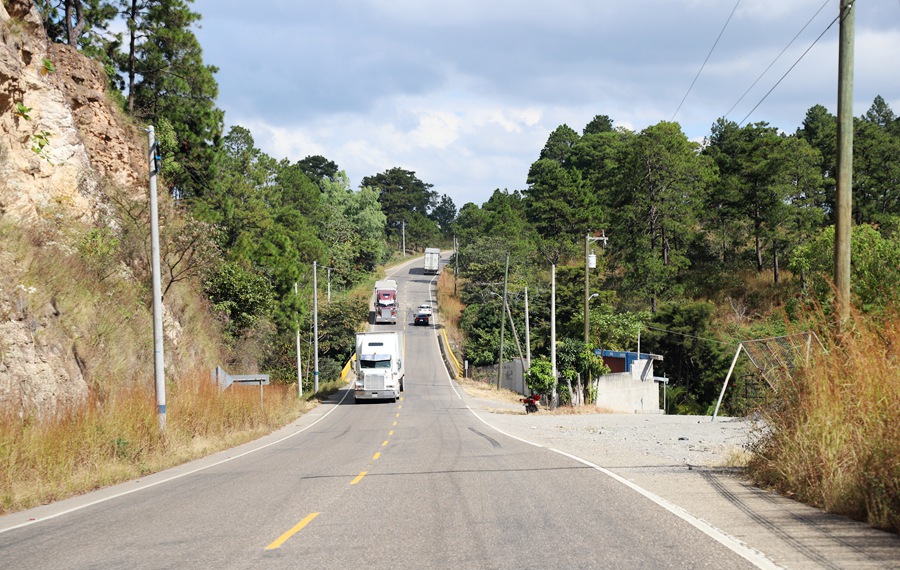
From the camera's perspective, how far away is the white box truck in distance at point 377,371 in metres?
44.6

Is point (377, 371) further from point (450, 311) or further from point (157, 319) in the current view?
point (450, 311)

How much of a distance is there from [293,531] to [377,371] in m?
36.6

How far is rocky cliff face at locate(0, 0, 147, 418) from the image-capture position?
18.1 m

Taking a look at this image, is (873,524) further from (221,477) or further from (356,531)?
(221,477)

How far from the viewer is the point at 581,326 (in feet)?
210

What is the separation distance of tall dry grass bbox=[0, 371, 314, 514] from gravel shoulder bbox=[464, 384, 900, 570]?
897 cm

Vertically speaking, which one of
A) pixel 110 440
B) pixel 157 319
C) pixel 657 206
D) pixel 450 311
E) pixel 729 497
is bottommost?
pixel 110 440

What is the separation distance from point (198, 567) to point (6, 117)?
23871 mm

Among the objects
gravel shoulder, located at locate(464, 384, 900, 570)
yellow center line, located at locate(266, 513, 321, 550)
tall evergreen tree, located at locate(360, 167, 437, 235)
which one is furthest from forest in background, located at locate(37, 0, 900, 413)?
tall evergreen tree, located at locate(360, 167, 437, 235)

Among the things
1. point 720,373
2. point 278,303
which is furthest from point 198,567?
point 720,373

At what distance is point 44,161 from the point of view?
28203 millimetres

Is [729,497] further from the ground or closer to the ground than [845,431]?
closer to the ground

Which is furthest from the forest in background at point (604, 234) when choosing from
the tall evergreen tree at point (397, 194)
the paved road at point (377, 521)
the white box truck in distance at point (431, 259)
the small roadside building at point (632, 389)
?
the tall evergreen tree at point (397, 194)

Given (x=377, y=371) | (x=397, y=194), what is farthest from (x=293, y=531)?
(x=397, y=194)
